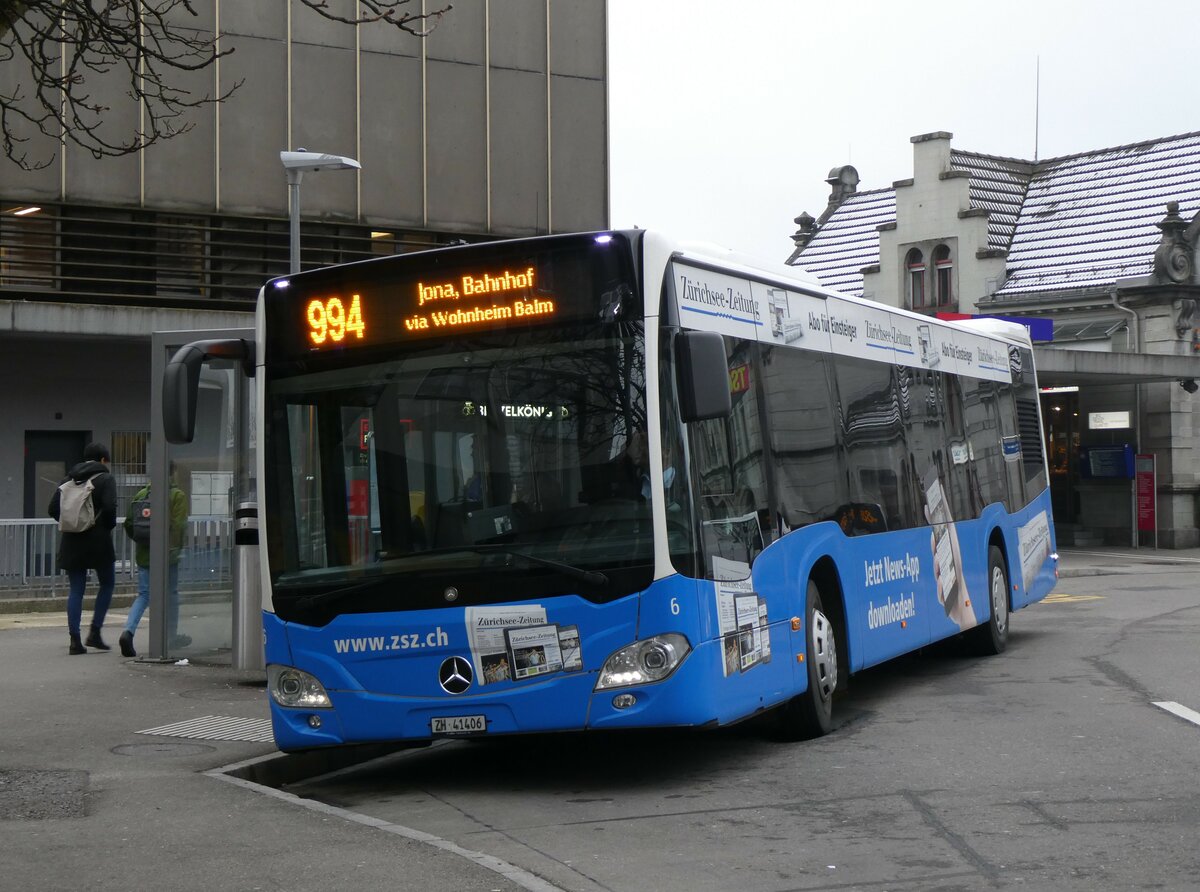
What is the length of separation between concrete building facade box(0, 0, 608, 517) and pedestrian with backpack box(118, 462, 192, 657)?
10.8 metres

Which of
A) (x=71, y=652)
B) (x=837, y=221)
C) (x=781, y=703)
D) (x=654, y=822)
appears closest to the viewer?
(x=654, y=822)

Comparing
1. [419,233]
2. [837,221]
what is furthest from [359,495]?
[837,221]

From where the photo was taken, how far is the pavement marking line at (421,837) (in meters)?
6.30

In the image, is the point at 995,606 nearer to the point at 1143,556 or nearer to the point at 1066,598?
the point at 1066,598

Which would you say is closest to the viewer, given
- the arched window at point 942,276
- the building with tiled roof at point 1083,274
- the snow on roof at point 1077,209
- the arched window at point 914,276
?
the building with tiled roof at point 1083,274

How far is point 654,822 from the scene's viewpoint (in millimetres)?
7785

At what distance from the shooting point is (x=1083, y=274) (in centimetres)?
4131

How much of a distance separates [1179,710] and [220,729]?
6.12 meters

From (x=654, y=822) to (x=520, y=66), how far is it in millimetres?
24091

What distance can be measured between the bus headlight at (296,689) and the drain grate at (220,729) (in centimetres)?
133

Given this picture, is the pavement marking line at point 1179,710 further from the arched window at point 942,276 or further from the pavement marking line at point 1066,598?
the arched window at point 942,276

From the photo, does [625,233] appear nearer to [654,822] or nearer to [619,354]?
[619,354]

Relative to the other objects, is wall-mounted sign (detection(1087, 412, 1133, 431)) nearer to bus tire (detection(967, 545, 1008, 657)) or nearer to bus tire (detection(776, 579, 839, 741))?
bus tire (detection(967, 545, 1008, 657))

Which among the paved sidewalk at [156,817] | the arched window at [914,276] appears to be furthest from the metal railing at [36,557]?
Result: the arched window at [914,276]
